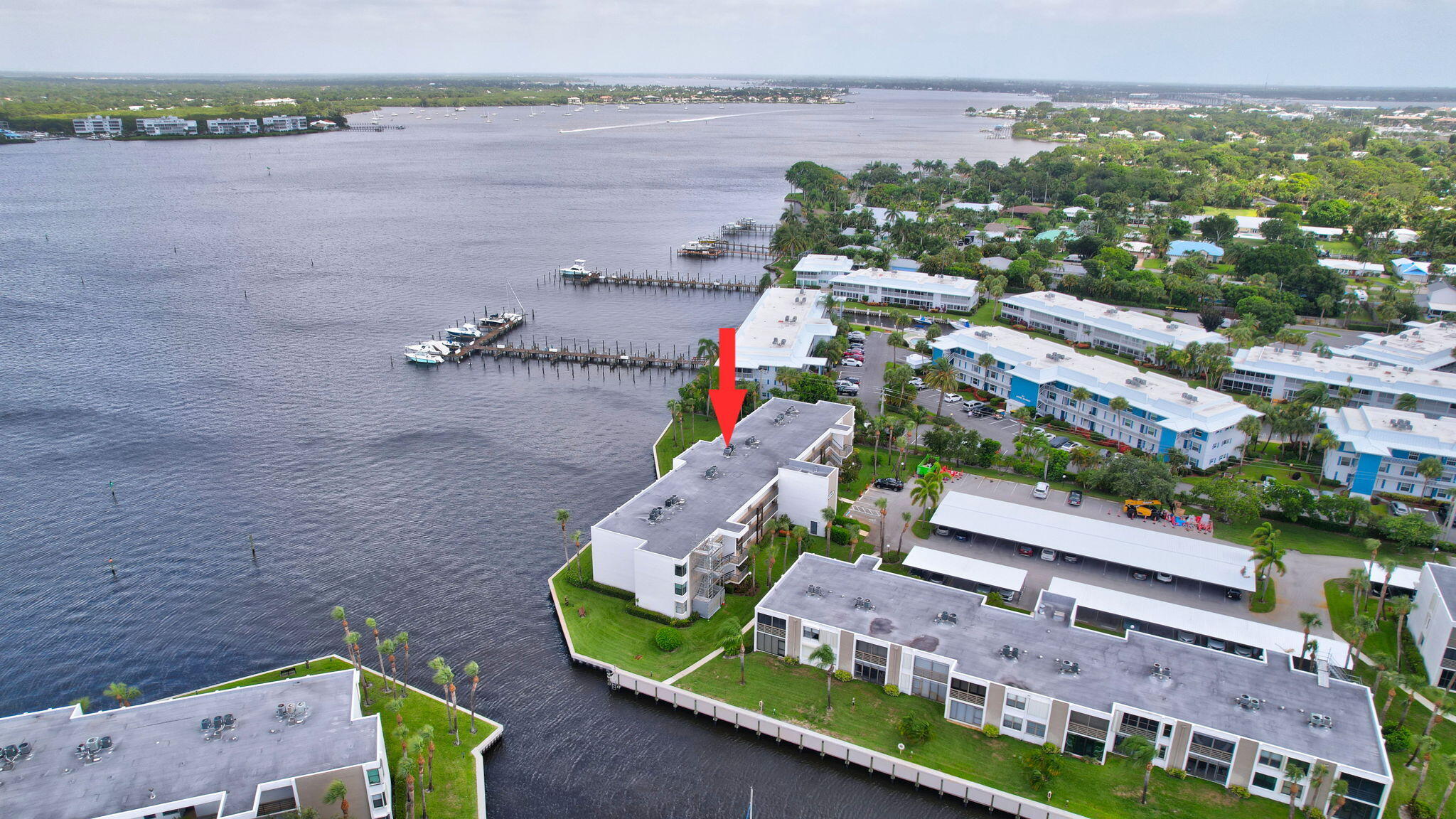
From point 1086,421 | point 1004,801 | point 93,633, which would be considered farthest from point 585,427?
point 1004,801

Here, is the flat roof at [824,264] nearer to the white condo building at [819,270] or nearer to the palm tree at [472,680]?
the white condo building at [819,270]

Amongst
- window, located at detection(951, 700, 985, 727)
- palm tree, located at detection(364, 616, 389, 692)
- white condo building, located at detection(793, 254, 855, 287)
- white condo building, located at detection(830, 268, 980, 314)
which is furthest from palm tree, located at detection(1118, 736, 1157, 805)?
white condo building, located at detection(793, 254, 855, 287)

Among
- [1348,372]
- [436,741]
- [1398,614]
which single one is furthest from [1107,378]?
[436,741]

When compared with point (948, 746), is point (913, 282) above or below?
above

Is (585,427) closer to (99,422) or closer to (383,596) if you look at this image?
(383,596)

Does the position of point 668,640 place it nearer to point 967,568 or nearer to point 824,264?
Result: point 967,568

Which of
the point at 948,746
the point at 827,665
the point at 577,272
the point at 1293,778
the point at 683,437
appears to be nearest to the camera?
the point at 1293,778

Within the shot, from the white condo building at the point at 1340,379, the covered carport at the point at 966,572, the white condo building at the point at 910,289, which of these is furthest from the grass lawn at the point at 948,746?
the white condo building at the point at 910,289
